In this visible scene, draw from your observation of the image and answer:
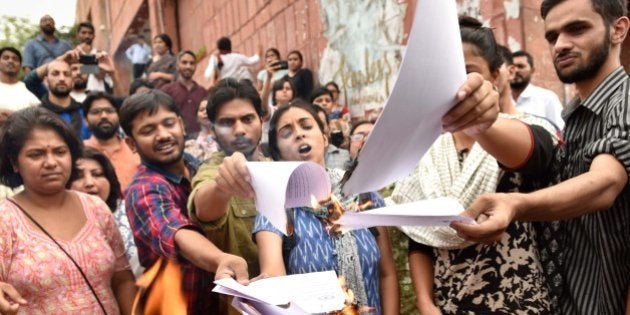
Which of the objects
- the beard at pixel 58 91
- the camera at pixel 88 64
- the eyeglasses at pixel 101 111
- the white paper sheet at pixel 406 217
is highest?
the camera at pixel 88 64

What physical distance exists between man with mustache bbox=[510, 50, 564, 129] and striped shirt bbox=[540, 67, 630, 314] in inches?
116

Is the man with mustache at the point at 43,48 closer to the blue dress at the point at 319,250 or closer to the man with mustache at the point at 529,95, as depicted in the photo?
the man with mustache at the point at 529,95

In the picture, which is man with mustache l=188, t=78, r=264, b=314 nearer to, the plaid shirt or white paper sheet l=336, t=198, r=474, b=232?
the plaid shirt

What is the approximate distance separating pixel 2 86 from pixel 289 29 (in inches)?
177

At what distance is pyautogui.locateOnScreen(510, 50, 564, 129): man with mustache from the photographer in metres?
4.81

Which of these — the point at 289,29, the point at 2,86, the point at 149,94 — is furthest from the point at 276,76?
the point at 149,94

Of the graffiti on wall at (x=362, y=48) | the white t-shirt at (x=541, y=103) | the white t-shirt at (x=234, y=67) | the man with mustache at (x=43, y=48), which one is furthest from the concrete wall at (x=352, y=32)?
the man with mustache at (x=43, y=48)

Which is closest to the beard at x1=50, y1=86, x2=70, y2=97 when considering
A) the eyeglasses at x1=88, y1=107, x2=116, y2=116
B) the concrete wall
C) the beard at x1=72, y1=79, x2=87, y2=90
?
the eyeglasses at x1=88, y1=107, x2=116, y2=116

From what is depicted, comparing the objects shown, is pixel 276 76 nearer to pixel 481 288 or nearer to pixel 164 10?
pixel 481 288

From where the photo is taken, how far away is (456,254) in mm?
2023

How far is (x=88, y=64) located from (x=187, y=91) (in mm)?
985

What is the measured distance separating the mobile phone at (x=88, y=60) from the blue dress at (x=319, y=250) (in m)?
4.87

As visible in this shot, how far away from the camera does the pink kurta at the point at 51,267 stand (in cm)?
220

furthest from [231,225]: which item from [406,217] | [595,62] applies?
[595,62]
